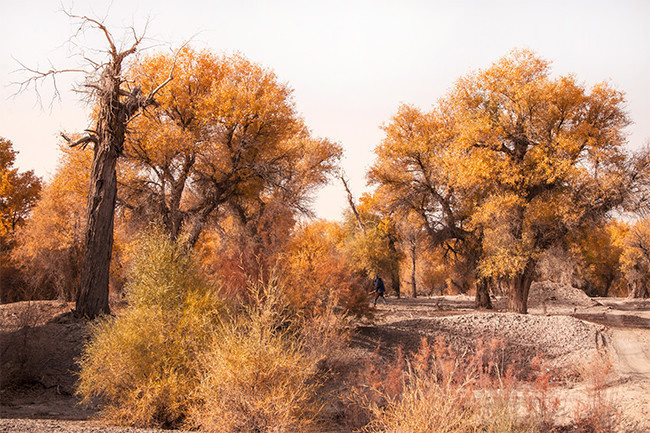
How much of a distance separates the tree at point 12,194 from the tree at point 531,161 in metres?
27.3

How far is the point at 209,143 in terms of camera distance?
2178cm

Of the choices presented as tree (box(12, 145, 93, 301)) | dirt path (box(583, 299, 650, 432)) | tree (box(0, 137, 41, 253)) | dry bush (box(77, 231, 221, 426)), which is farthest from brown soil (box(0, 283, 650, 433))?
tree (box(0, 137, 41, 253))

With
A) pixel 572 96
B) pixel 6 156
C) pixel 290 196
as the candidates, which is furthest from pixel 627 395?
pixel 6 156

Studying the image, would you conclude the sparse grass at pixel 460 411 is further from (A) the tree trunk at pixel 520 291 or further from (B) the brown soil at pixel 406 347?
(A) the tree trunk at pixel 520 291

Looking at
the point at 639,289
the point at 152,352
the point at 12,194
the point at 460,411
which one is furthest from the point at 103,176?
the point at 639,289

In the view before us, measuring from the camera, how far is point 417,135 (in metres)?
25.7

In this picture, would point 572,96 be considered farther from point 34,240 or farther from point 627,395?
point 34,240

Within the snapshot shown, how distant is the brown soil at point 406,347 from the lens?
960 centimetres

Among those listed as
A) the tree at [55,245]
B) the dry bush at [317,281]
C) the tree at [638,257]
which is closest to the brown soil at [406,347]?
the dry bush at [317,281]

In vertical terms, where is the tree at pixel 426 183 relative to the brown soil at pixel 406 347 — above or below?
above

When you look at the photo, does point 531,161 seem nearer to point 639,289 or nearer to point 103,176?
point 103,176

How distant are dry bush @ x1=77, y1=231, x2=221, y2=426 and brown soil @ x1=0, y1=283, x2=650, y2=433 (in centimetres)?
70

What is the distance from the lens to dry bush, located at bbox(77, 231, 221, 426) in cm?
801

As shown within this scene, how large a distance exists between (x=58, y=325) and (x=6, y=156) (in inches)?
1004
